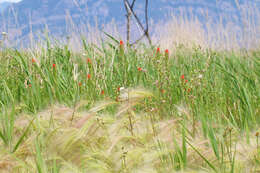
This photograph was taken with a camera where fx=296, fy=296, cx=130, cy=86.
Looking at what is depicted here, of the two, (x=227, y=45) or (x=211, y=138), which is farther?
(x=227, y=45)

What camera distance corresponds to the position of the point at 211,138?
0.87m

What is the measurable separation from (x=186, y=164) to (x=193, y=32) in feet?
16.1

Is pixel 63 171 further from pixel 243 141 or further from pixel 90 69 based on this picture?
pixel 90 69

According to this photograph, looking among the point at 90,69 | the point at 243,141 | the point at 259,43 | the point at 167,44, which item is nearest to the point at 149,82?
the point at 90,69

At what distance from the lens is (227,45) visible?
420cm

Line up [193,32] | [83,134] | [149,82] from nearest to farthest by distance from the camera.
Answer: [83,134]
[149,82]
[193,32]

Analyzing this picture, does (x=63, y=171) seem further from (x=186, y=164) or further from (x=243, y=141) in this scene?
(x=243, y=141)

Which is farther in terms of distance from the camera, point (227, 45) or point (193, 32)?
point (193, 32)

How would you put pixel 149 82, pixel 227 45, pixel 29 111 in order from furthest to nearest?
pixel 227 45 → pixel 149 82 → pixel 29 111

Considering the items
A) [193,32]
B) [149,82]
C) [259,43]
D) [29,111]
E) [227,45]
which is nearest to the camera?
[29,111]

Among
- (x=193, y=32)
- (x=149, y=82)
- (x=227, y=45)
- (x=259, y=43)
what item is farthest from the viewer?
(x=193, y=32)

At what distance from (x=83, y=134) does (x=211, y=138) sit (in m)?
0.39

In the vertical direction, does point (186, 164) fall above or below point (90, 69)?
below

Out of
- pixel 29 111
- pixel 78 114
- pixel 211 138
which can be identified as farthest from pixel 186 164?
pixel 29 111
